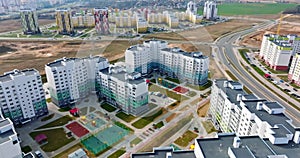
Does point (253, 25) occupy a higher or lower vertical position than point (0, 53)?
higher

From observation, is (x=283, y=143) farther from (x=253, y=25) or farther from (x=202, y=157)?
(x=253, y=25)

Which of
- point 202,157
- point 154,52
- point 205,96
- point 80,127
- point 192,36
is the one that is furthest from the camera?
point 192,36

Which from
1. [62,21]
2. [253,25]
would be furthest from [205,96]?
[253,25]

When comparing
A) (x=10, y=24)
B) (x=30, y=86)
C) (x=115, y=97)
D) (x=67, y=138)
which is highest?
(x=10, y=24)

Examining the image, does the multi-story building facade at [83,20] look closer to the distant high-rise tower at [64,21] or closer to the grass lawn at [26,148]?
the distant high-rise tower at [64,21]

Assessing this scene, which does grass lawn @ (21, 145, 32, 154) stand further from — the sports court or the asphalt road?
the asphalt road

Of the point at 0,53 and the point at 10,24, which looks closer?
the point at 0,53

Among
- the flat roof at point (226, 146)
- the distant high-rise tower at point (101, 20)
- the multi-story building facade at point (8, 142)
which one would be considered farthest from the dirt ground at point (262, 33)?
the multi-story building facade at point (8, 142)

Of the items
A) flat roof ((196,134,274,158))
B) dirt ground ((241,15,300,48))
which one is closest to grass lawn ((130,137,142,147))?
flat roof ((196,134,274,158))
